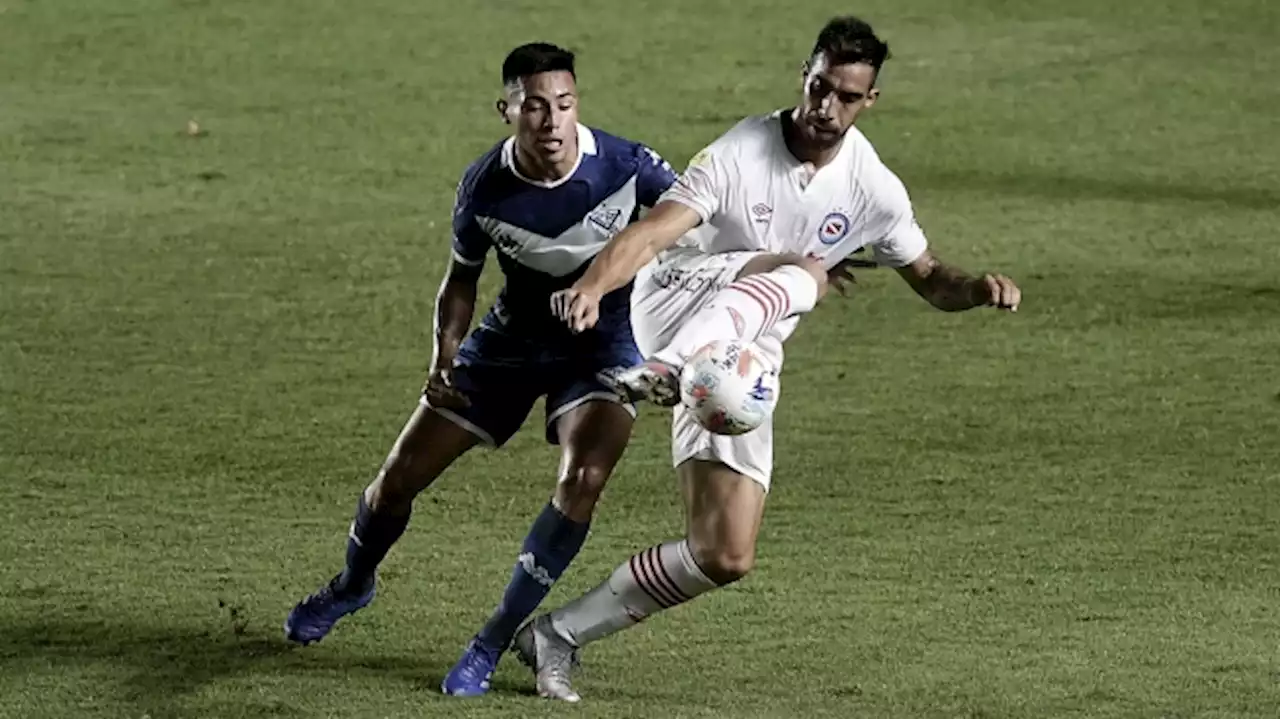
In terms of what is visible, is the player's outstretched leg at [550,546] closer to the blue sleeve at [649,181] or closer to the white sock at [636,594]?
the white sock at [636,594]

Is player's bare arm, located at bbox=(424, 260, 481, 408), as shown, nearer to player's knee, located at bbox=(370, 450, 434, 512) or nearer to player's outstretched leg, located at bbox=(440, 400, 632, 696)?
player's knee, located at bbox=(370, 450, 434, 512)

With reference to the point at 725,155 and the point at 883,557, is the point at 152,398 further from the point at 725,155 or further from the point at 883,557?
the point at 725,155

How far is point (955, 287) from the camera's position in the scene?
189 inches

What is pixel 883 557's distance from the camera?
587cm

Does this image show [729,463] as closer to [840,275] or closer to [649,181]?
[840,275]

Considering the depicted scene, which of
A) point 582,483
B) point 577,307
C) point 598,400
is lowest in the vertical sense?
point 582,483

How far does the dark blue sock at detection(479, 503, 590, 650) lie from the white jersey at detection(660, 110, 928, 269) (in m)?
0.67

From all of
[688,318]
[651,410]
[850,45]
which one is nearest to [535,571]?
[688,318]

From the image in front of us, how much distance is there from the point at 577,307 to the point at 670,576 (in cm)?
82

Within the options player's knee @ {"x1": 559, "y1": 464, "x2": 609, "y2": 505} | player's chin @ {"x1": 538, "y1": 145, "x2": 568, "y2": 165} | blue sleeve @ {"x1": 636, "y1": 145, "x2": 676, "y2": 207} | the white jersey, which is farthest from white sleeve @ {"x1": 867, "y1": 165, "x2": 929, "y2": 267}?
player's knee @ {"x1": 559, "y1": 464, "x2": 609, "y2": 505}

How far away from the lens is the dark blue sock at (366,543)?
501 centimetres

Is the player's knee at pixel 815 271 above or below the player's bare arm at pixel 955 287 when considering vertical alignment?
above

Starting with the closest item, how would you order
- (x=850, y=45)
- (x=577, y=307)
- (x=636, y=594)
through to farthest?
(x=577, y=307), (x=850, y=45), (x=636, y=594)

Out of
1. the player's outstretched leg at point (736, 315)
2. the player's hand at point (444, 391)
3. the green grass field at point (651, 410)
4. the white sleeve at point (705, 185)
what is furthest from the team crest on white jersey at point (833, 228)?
the green grass field at point (651, 410)
